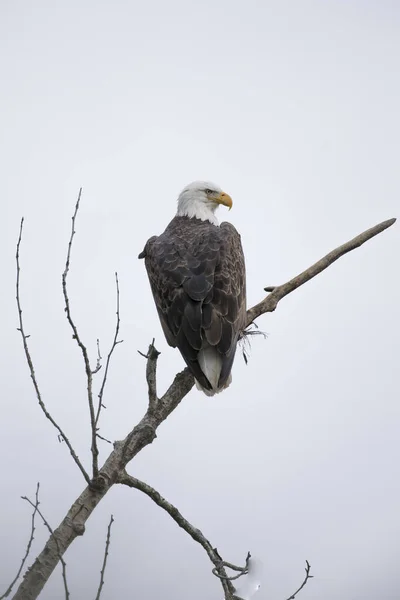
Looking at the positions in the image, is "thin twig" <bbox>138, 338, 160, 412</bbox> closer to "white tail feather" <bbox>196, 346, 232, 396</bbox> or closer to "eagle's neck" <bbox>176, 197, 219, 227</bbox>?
"white tail feather" <bbox>196, 346, 232, 396</bbox>

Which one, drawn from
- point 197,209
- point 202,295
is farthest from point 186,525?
point 197,209

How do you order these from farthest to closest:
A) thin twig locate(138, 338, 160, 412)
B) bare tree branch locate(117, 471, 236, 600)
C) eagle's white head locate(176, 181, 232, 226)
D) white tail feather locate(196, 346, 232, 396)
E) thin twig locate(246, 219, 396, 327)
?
eagle's white head locate(176, 181, 232, 226) → thin twig locate(246, 219, 396, 327) → white tail feather locate(196, 346, 232, 396) → thin twig locate(138, 338, 160, 412) → bare tree branch locate(117, 471, 236, 600)

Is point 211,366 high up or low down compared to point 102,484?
up

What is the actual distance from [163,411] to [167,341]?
1760mm

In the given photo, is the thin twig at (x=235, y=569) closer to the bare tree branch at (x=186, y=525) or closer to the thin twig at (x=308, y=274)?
the bare tree branch at (x=186, y=525)

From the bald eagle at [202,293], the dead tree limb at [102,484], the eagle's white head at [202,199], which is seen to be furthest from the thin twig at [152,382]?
the eagle's white head at [202,199]

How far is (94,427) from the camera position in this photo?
181 inches

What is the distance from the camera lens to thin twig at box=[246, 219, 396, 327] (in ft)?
22.9

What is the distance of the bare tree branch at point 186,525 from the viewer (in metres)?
5.15

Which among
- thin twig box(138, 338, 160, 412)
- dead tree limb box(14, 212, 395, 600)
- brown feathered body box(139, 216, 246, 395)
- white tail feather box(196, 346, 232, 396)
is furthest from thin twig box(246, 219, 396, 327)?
thin twig box(138, 338, 160, 412)

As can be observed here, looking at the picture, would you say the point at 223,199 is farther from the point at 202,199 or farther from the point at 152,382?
the point at 152,382

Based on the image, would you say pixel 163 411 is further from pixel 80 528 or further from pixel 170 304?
pixel 170 304

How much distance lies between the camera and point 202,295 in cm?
683

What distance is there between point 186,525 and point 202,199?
500 cm
